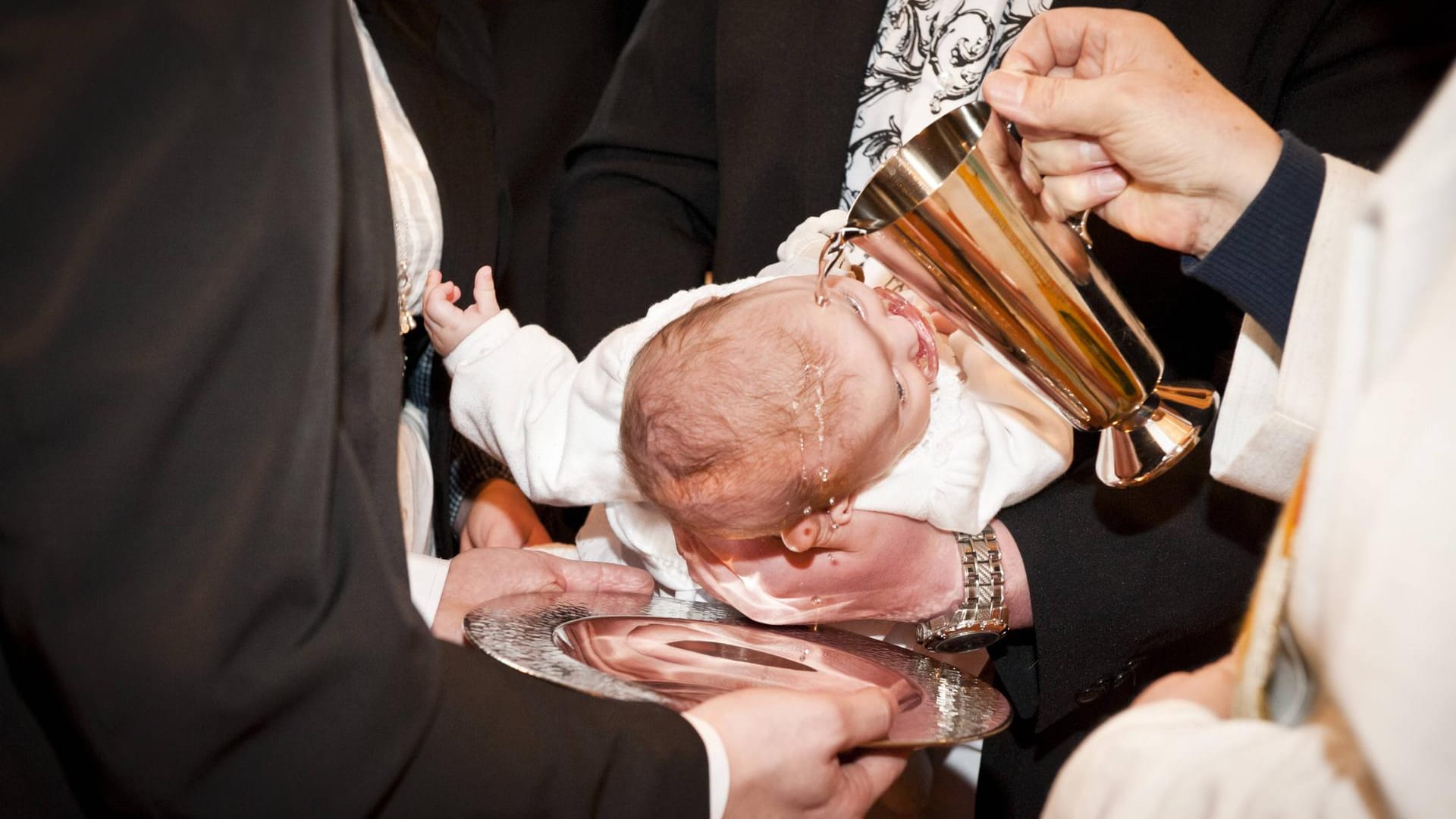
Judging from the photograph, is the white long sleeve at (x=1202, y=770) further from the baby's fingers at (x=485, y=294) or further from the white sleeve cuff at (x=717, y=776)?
the baby's fingers at (x=485, y=294)

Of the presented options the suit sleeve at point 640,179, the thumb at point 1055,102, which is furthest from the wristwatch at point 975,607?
the suit sleeve at point 640,179

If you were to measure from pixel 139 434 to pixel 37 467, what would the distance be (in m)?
0.07

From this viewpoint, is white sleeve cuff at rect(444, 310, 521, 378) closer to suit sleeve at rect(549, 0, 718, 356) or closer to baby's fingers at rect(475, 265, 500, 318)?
baby's fingers at rect(475, 265, 500, 318)

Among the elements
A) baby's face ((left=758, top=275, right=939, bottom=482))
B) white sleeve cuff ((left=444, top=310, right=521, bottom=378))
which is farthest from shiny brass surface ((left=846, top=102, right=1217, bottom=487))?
white sleeve cuff ((left=444, top=310, right=521, bottom=378))

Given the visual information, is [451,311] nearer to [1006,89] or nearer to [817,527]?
[817,527]

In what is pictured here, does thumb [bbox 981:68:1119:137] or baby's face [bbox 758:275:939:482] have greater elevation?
thumb [bbox 981:68:1119:137]

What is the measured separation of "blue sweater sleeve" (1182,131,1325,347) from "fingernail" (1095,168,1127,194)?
14 cm

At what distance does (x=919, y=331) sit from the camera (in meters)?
1.44

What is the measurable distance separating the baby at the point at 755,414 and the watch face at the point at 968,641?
0.16 metres

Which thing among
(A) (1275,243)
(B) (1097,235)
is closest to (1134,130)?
(A) (1275,243)

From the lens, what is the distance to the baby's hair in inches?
49.6

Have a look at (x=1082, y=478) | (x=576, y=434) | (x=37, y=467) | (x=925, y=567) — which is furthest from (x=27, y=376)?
(x=1082, y=478)

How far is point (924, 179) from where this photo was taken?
1.06m

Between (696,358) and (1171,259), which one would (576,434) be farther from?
(1171,259)
